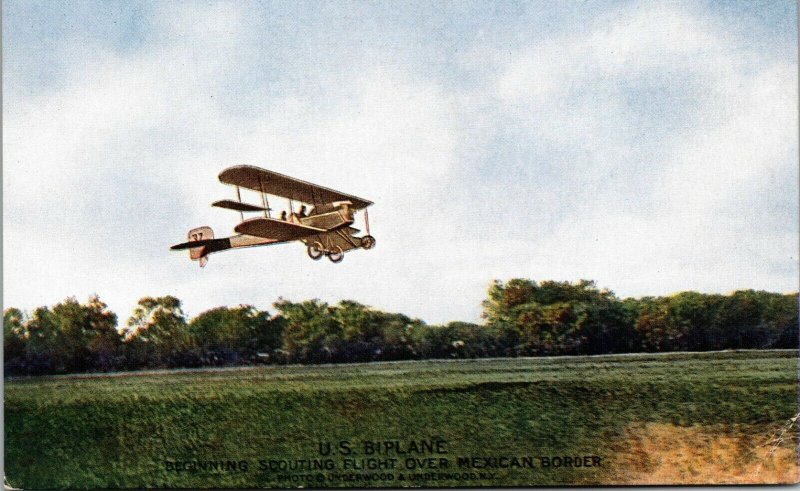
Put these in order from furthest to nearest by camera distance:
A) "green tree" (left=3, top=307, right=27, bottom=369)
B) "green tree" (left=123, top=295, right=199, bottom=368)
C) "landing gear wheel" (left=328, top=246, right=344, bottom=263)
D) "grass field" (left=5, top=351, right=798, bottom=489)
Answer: "green tree" (left=3, top=307, right=27, bottom=369) → "green tree" (left=123, top=295, right=199, bottom=368) → "landing gear wheel" (left=328, top=246, right=344, bottom=263) → "grass field" (left=5, top=351, right=798, bottom=489)

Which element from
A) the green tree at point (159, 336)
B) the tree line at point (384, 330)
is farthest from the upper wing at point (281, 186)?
the green tree at point (159, 336)

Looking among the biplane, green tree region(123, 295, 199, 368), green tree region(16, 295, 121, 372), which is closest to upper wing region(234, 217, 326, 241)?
the biplane

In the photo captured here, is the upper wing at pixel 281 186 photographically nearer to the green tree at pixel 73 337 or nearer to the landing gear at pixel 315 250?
the landing gear at pixel 315 250

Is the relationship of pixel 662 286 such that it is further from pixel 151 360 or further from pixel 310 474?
pixel 151 360

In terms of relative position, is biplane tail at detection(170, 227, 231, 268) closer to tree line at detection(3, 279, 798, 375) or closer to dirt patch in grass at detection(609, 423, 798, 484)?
tree line at detection(3, 279, 798, 375)

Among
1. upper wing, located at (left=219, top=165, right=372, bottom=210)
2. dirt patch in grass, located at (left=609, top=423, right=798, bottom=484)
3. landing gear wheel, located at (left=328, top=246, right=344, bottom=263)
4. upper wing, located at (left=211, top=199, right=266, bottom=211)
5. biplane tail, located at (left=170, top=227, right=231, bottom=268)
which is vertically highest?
upper wing, located at (left=219, top=165, right=372, bottom=210)

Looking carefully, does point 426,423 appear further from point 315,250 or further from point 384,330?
point 315,250

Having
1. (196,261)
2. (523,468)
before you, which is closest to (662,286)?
(523,468)
